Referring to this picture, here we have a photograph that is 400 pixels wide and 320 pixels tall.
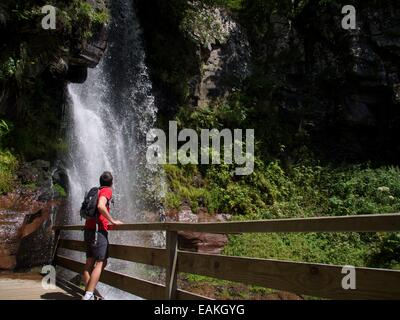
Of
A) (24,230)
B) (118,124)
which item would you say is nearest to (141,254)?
(24,230)

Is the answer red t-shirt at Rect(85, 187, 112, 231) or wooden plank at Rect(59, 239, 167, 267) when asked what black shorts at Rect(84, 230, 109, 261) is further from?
wooden plank at Rect(59, 239, 167, 267)

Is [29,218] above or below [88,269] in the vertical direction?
above

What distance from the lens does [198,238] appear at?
14.4 meters

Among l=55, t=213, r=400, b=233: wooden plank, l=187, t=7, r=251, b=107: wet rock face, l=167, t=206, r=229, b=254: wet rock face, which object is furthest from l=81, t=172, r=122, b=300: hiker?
l=187, t=7, r=251, b=107: wet rock face

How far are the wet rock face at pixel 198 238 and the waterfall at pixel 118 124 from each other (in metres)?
1.32

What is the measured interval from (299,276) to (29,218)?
8.93 metres

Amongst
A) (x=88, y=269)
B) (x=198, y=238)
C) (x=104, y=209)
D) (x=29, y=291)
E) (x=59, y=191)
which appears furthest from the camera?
(x=198, y=238)

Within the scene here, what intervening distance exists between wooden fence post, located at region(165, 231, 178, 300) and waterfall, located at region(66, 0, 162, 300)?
8.31m

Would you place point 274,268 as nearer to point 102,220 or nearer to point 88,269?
point 102,220

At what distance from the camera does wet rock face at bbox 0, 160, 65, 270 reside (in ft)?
34.1

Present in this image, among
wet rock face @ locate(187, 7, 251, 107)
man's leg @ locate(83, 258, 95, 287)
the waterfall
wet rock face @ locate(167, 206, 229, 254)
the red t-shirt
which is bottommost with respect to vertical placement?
wet rock face @ locate(167, 206, 229, 254)

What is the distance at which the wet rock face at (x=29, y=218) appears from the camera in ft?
34.1

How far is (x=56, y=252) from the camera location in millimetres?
9617
